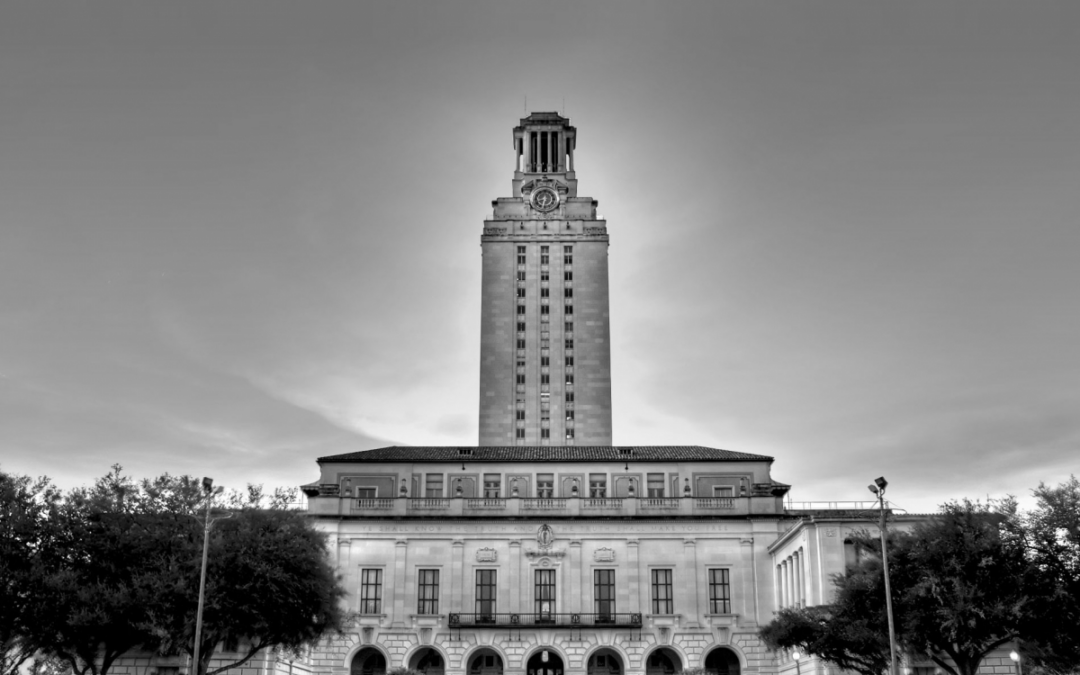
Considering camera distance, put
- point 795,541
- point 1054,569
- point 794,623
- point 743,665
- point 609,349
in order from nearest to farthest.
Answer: point 1054,569 < point 794,623 < point 795,541 < point 743,665 < point 609,349

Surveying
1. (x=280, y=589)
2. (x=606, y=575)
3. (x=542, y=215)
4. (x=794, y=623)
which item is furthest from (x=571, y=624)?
(x=542, y=215)

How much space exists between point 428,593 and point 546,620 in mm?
8898

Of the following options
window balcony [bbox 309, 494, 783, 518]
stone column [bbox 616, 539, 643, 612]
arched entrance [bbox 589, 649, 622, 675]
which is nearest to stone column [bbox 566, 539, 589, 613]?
window balcony [bbox 309, 494, 783, 518]

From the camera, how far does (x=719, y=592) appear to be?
79.6 meters

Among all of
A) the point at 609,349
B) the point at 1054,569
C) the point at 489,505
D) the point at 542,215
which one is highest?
the point at 542,215

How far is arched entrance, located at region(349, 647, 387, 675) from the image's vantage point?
257ft

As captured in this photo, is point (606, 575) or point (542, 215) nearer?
point (606, 575)

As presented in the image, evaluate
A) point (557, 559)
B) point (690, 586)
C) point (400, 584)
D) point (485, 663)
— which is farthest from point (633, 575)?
point (400, 584)

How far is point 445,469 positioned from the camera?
85.6 metres

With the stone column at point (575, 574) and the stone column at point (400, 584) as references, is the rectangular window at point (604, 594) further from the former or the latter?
the stone column at point (400, 584)

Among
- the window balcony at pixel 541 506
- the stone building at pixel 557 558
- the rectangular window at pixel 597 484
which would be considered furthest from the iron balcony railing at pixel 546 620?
the rectangular window at pixel 597 484

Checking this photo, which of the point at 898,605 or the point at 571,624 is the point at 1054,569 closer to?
the point at 898,605

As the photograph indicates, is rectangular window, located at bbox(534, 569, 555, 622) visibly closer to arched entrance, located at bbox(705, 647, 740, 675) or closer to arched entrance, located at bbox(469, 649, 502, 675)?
arched entrance, located at bbox(469, 649, 502, 675)

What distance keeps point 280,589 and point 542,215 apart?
93192 mm
